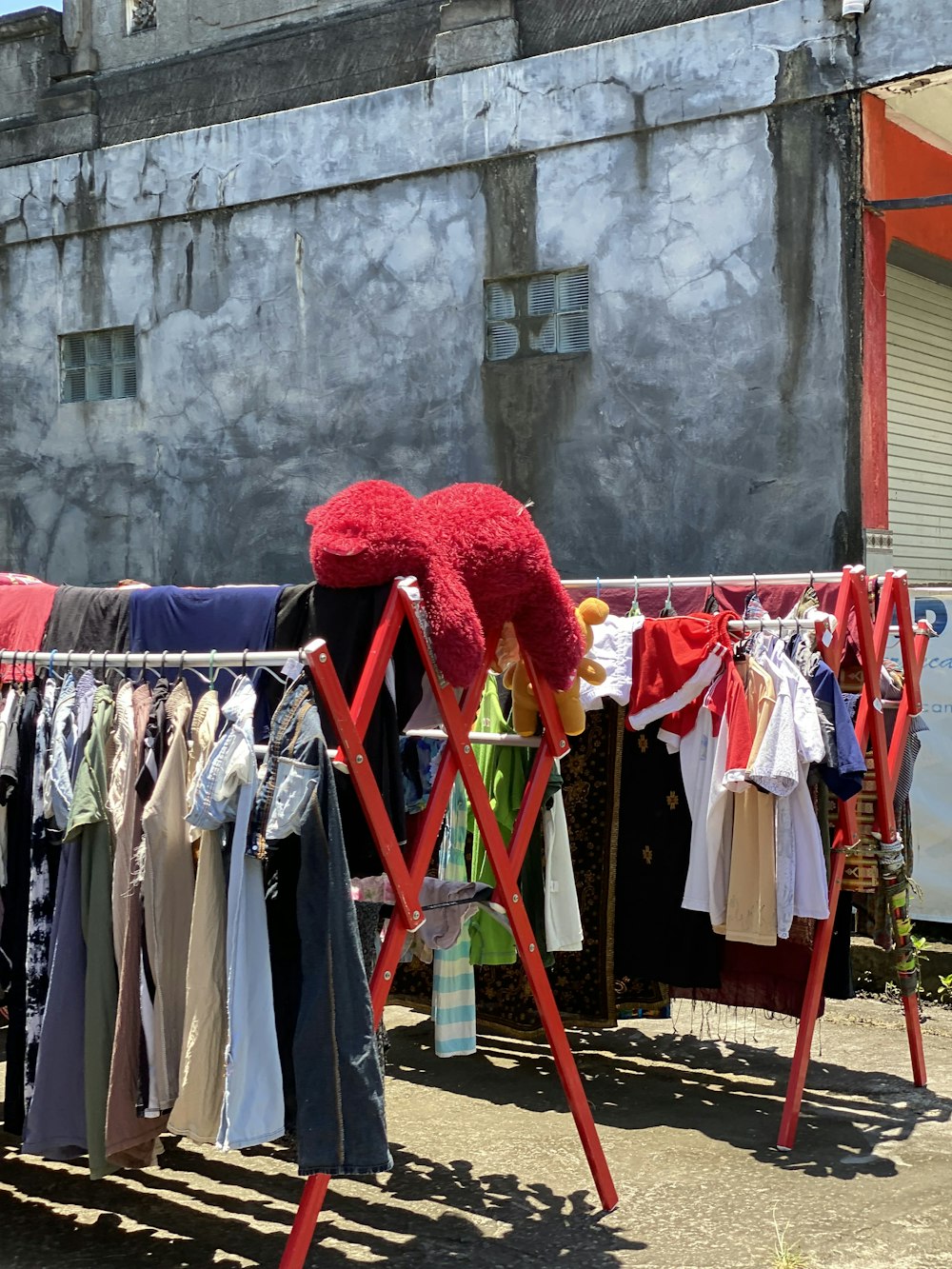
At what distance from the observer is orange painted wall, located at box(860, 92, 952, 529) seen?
30.9ft

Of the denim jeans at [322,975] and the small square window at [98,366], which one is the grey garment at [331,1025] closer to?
the denim jeans at [322,975]

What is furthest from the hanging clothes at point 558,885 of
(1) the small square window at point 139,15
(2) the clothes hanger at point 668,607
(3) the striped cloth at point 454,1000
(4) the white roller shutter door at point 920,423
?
(1) the small square window at point 139,15

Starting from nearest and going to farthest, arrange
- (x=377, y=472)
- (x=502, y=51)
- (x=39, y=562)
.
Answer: (x=502, y=51)
(x=377, y=472)
(x=39, y=562)

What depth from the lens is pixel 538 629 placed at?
4449mm

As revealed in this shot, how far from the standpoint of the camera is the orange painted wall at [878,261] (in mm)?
9430

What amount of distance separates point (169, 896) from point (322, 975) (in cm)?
61

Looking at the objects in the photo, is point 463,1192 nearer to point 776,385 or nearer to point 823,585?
point 823,585

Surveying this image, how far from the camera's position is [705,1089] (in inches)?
234

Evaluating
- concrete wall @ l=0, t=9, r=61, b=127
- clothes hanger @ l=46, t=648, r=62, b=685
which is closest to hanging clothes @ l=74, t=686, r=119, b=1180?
clothes hanger @ l=46, t=648, r=62, b=685

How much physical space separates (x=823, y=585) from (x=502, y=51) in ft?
21.3

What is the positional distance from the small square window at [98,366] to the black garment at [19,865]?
331 inches

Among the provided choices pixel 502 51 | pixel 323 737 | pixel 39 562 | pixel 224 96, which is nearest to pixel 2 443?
pixel 39 562

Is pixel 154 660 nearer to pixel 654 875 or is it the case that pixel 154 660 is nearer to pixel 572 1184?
pixel 572 1184

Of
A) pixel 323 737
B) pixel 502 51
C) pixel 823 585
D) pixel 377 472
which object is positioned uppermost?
pixel 502 51
